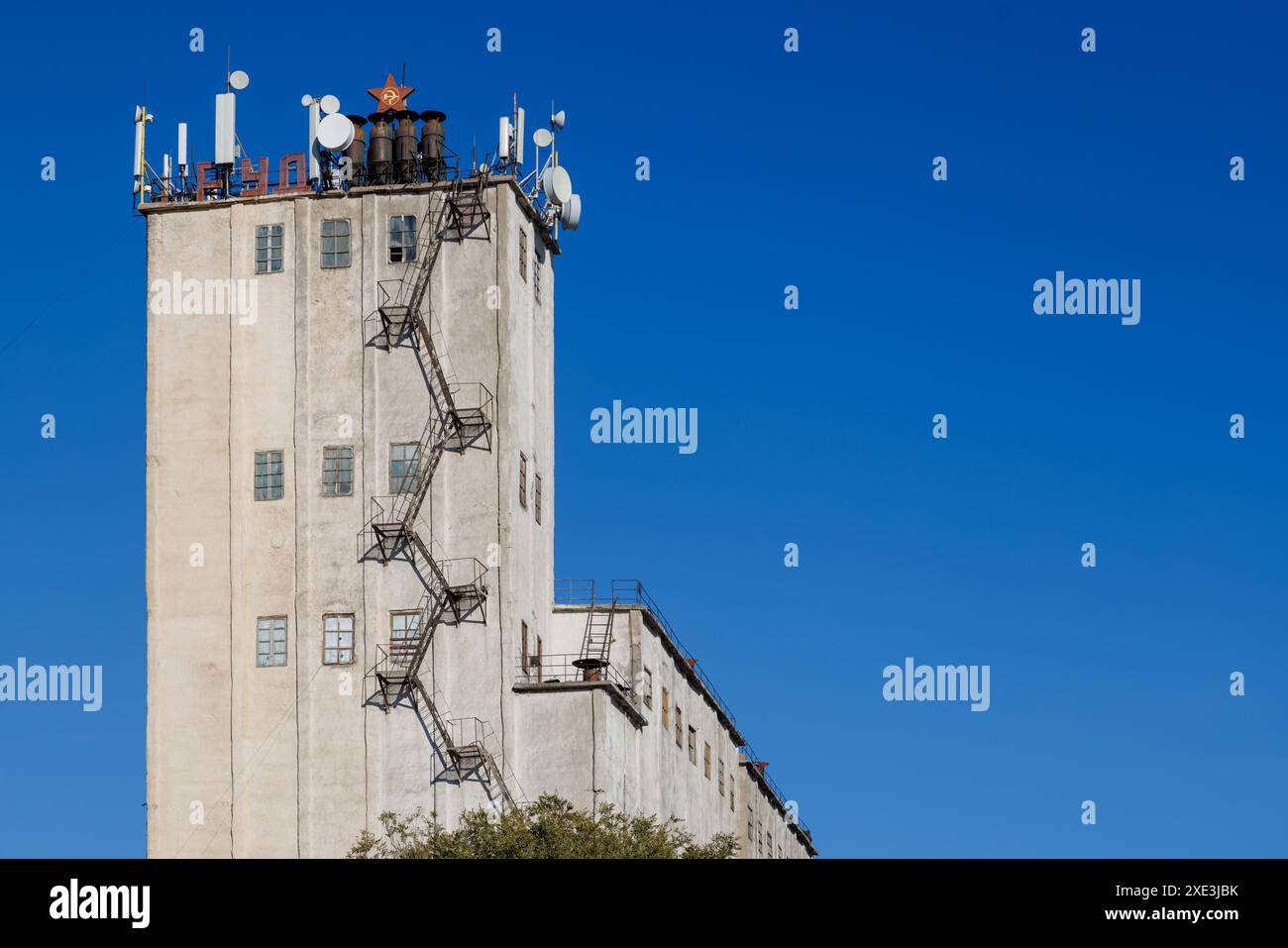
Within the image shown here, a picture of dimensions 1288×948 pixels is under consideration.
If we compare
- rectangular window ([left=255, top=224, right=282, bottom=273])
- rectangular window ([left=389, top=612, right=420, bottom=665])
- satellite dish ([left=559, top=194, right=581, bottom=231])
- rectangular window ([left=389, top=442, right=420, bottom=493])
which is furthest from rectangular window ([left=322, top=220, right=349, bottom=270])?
rectangular window ([left=389, top=612, right=420, bottom=665])

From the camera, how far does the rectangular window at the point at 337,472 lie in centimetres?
8488

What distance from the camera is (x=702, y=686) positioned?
329ft

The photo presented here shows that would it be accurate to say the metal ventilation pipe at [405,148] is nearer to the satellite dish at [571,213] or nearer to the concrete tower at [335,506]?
the concrete tower at [335,506]

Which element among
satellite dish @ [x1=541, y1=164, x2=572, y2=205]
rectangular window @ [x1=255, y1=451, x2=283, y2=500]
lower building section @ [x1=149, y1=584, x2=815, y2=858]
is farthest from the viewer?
satellite dish @ [x1=541, y1=164, x2=572, y2=205]

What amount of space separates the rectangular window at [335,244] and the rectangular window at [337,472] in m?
6.75

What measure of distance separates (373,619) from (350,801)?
20.8 feet

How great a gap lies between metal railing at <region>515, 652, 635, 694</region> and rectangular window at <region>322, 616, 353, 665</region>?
6114mm

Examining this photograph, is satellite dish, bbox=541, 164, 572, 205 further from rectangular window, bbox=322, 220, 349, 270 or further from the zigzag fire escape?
rectangular window, bbox=322, 220, 349, 270

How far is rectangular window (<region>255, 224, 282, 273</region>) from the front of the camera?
87125 millimetres

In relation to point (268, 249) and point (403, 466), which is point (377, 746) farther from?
point (268, 249)
